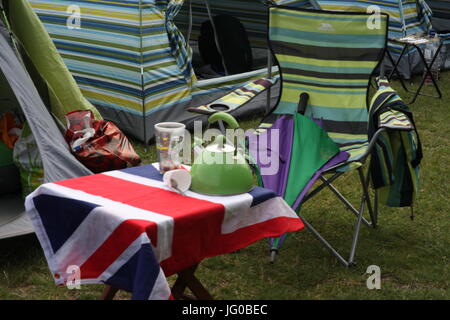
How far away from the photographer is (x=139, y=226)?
2.05 m

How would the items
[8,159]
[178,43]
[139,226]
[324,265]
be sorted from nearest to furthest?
1. [139,226]
2. [324,265]
3. [8,159]
4. [178,43]

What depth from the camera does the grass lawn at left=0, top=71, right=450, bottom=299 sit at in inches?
115

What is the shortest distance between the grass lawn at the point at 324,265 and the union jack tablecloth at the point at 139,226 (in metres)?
0.59

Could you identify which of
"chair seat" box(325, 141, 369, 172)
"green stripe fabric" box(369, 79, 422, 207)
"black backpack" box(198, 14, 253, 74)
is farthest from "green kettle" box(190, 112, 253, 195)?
"black backpack" box(198, 14, 253, 74)

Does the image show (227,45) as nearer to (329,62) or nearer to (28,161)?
(329,62)

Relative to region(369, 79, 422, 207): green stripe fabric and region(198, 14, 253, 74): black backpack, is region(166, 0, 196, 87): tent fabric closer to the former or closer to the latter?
region(198, 14, 253, 74): black backpack

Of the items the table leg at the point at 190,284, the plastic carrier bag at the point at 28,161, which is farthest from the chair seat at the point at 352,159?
the plastic carrier bag at the point at 28,161

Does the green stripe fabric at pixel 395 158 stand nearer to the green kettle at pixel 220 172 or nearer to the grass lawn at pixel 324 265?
the grass lawn at pixel 324 265

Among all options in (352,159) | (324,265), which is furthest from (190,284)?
(352,159)

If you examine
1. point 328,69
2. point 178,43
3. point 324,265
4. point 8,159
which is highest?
point 328,69

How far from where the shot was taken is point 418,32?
23.6 feet

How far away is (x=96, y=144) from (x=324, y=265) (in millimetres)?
1390

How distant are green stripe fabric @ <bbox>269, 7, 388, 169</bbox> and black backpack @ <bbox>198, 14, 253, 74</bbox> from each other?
2.11 metres

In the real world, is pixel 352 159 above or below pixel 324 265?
above
